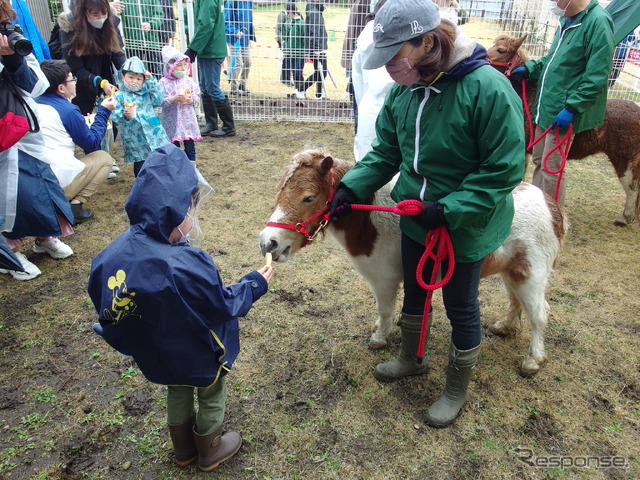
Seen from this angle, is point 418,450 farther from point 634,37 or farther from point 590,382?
point 634,37

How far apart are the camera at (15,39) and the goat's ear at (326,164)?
8.80 ft

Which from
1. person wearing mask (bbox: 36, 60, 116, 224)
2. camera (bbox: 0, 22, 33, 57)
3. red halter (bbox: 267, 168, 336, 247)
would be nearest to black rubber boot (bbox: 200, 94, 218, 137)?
person wearing mask (bbox: 36, 60, 116, 224)

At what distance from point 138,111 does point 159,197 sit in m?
4.10

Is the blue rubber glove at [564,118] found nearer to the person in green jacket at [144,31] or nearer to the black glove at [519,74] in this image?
the black glove at [519,74]

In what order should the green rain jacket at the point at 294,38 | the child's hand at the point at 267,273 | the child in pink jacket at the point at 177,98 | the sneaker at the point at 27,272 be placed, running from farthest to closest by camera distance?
the green rain jacket at the point at 294,38, the child in pink jacket at the point at 177,98, the sneaker at the point at 27,272, the child's hand at the point at 267,273

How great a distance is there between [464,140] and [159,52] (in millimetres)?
7599

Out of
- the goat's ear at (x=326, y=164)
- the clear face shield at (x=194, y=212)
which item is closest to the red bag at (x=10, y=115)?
the clear face shield at (x=194, y=212)

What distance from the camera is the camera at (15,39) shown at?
3607 millimetres

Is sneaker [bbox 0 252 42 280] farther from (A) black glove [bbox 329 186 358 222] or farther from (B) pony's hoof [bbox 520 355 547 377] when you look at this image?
(B) pony's hoof [bbox 520 355 547 377]

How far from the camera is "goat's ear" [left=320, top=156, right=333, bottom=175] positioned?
8.92 feet

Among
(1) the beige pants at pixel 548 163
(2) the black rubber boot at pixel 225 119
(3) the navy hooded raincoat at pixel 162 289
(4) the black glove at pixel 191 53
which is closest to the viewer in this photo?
(3) the navy hooded raincoat at pixel 162 289

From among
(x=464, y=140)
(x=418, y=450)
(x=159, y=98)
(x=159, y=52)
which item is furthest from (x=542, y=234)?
(x=159, y=52)

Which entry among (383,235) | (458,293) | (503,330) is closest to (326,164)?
(383,235)

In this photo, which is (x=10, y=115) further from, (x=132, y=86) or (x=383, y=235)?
→ (x=383, y=235)
